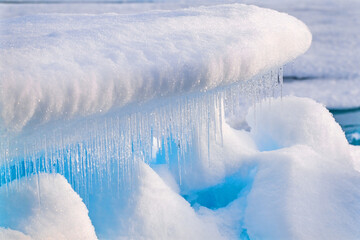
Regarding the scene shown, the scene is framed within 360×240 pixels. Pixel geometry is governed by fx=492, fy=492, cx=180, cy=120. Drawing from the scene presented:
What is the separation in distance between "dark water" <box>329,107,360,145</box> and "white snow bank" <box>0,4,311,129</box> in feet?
9.61

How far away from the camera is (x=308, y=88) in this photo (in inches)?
295

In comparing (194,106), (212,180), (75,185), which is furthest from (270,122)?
(75,185)

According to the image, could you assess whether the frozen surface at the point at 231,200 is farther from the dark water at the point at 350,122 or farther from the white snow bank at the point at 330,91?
the white snow bank at the point at 330,91

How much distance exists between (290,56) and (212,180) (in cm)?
80

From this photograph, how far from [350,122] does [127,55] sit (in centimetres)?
469

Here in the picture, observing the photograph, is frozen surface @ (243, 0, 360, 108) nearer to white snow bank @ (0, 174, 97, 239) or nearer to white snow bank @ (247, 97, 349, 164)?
white snow bank @ (247, 97, 349, 164)

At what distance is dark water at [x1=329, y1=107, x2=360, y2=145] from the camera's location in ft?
17.6

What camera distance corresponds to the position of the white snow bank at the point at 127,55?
163 cm

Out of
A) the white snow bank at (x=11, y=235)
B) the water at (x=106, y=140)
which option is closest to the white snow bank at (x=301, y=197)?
the water at (x=106, y=140)

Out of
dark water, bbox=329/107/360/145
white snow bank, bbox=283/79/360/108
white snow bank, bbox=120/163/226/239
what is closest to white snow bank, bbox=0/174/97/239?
white snow bank, bbox=120/163/226/239

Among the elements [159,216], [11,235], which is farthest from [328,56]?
[11,235]

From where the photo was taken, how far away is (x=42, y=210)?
6.23 feet

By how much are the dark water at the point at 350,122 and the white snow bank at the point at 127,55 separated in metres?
2.93

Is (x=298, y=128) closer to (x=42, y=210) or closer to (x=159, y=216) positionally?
(x=159, y=216)
